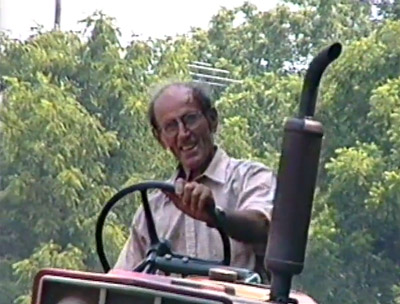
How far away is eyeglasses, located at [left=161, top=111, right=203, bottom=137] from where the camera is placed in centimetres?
147

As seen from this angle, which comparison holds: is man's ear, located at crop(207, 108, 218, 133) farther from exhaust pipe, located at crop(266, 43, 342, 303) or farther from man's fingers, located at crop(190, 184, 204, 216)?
exhaust pipe, located at crop(266, 43, 342, 303)

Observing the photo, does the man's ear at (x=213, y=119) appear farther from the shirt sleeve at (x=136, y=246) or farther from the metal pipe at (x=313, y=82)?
the metal pipe at (x=313, y=82)

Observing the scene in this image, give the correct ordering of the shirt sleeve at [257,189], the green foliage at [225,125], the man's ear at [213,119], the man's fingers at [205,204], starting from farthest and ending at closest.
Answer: the green foliage at [225,125] → the man's ear at [213,119] → the shirt sleeve at [257,189] → the man's fingers at [205,204]

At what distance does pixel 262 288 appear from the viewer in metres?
1.15

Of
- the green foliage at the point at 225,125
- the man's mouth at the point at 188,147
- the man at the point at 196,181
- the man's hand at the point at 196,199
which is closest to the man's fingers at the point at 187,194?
the man's hand at the point at 196,199

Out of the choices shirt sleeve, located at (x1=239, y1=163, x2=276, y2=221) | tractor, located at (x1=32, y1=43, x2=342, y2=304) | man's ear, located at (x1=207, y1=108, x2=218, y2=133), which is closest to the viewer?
tractor, located at (x1=32, y1=43, x2=342, y2=304)

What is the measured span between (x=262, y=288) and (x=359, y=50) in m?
0.89

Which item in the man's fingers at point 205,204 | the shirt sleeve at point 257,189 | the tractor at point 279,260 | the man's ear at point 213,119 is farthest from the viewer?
the man's ear at point 213,119

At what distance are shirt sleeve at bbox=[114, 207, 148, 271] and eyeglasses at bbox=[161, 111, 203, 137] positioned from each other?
11 cm

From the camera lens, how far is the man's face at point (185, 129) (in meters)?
1.47

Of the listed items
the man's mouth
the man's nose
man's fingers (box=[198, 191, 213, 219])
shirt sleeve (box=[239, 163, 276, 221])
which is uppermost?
the man's nose

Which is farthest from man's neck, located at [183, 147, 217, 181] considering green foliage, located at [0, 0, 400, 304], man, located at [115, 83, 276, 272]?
green foliage, located at [0, 0, 400, 304]

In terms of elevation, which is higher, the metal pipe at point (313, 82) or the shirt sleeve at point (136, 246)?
the metal pipe at point (313, 82)

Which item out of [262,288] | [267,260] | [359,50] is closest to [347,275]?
[359,50]
